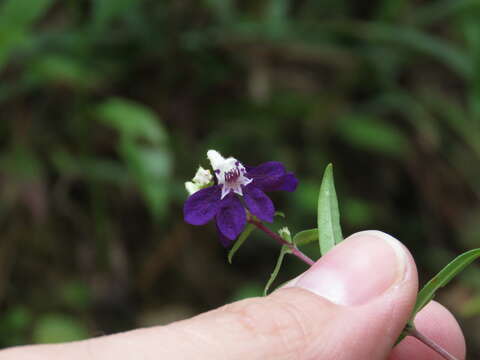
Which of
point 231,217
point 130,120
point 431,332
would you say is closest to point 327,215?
point 231,217

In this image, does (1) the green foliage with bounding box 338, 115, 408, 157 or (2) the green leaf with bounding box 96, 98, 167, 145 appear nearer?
(2) the green leaf with bounding box 96, 98, 167, 145

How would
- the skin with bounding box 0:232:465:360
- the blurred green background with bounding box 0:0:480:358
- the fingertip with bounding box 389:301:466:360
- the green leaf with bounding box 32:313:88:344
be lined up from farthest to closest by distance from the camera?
1. the blurred green background with bounding box 0:0:480:358
2. the green leaf with bounding box 32:313:88:344
3. the fingertip with bounding box 389:301:466:360
4. the skin with bounding box 0:232:465:360

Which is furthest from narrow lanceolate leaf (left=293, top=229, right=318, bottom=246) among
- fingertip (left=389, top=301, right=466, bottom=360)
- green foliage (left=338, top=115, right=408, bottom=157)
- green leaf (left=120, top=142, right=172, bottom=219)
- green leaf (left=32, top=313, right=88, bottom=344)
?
green foliage (left=338, top=115, right=408, bottom=157)

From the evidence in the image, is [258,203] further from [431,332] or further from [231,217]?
[431,332]

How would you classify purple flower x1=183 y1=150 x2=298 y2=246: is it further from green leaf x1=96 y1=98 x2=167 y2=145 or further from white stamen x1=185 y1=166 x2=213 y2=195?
green leaf x1=96 y1=98 x2=167 y2=145

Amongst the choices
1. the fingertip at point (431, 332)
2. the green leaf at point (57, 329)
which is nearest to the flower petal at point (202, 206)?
the fingertip at point (431, 332)

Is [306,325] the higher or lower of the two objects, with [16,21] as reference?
lower

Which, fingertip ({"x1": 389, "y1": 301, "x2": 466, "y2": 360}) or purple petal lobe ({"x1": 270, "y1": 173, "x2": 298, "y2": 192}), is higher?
purple petal lobe ({"x1": 270, "y1": 173, "x2": 298, "y2": 192})

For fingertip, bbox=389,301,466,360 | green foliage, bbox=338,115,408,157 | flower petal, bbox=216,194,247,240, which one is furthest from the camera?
green foliage, bbox=338,115,408,157
